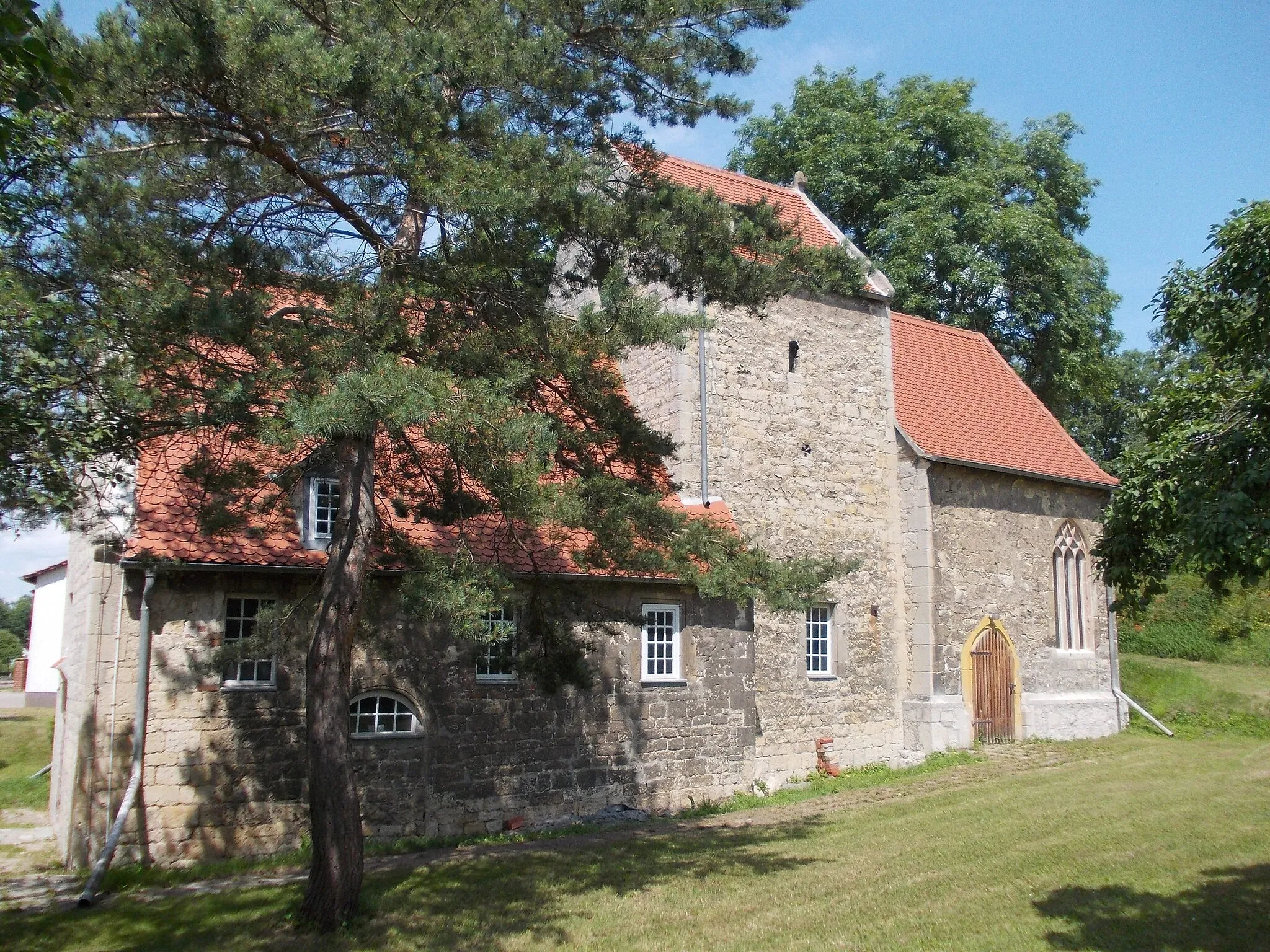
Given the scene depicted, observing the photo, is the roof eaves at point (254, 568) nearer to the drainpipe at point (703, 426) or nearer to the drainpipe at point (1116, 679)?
the drainpipe at point (703, 426)

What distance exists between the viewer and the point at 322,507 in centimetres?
1280

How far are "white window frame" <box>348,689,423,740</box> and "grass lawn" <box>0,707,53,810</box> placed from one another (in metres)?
7.45

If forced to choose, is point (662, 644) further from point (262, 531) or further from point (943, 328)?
point (943, 328)

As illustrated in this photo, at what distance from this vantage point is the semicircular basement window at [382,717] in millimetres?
12594

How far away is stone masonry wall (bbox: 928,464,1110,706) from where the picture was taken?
1886 centimetres

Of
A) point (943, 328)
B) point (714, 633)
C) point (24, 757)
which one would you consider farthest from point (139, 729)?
point (943, 328)

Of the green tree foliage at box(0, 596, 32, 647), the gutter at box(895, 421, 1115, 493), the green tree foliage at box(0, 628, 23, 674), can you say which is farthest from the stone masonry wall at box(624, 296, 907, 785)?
the green tree foliage at box(0, 596, 32, 647)

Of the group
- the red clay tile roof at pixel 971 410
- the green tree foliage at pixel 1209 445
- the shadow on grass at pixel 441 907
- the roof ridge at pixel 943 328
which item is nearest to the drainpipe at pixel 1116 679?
the red clay tile roof at pixel 971 410

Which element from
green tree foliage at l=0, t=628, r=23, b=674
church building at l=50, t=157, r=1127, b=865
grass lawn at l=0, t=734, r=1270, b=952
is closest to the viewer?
grass lawn at l=0, t=734, r=1270, b=952

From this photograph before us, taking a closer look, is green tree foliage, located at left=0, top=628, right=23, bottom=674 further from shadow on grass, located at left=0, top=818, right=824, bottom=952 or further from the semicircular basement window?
shadow on grass, located at left=0, top=818, right=824, bottom=952

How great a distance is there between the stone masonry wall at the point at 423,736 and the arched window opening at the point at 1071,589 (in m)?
8.94

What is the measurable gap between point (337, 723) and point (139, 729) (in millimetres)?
3804

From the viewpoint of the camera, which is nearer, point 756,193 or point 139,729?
point 139,729

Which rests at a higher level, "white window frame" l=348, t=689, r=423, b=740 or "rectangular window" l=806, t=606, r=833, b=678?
"rectangular window" l=806, t=606, r=833, b=678
